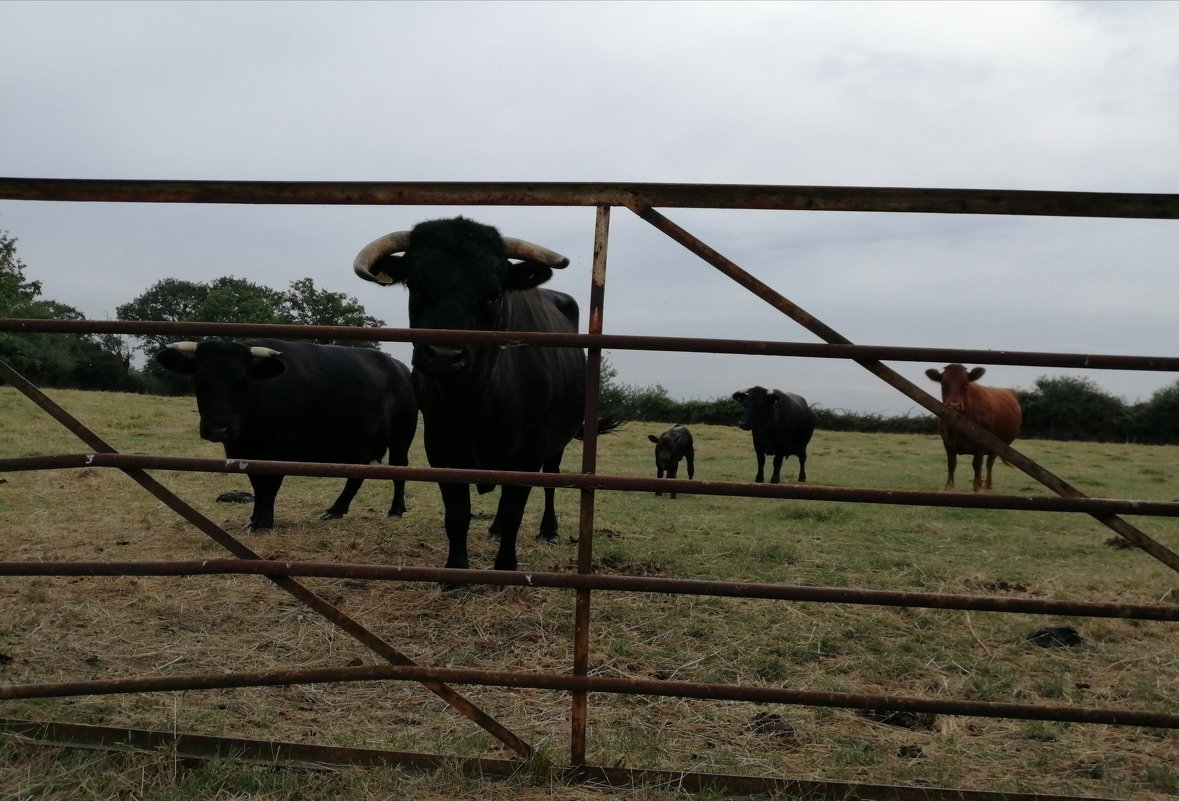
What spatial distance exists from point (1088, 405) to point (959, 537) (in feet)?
82.1

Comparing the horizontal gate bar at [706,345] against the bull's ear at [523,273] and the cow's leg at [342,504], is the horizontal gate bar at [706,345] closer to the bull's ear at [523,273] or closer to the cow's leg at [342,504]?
the bull's ear at [523,273]

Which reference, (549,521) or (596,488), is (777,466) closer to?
(549,521)

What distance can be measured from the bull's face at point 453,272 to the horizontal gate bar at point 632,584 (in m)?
1.16

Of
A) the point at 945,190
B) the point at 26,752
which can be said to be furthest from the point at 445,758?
the point at 945,190

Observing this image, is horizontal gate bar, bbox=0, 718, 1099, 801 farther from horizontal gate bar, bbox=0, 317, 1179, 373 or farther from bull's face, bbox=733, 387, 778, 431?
bull's face, bbox=733, 387, 778, 431

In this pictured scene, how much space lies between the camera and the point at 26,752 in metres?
2.79

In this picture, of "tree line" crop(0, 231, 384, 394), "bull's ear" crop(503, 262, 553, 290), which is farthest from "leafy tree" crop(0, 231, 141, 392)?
"bull's ear" crop(503, 262, 553, 290)

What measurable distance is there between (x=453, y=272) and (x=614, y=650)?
2.05 m

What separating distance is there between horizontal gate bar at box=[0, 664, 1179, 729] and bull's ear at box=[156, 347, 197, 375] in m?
4.37

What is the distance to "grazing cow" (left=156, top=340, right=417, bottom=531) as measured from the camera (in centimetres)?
680

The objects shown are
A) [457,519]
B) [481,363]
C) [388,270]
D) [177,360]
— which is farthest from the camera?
[177,360]

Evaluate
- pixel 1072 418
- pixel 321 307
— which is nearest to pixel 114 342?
pixel 321 307

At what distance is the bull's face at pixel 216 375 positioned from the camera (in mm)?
6715

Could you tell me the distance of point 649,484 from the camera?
8.68ft
